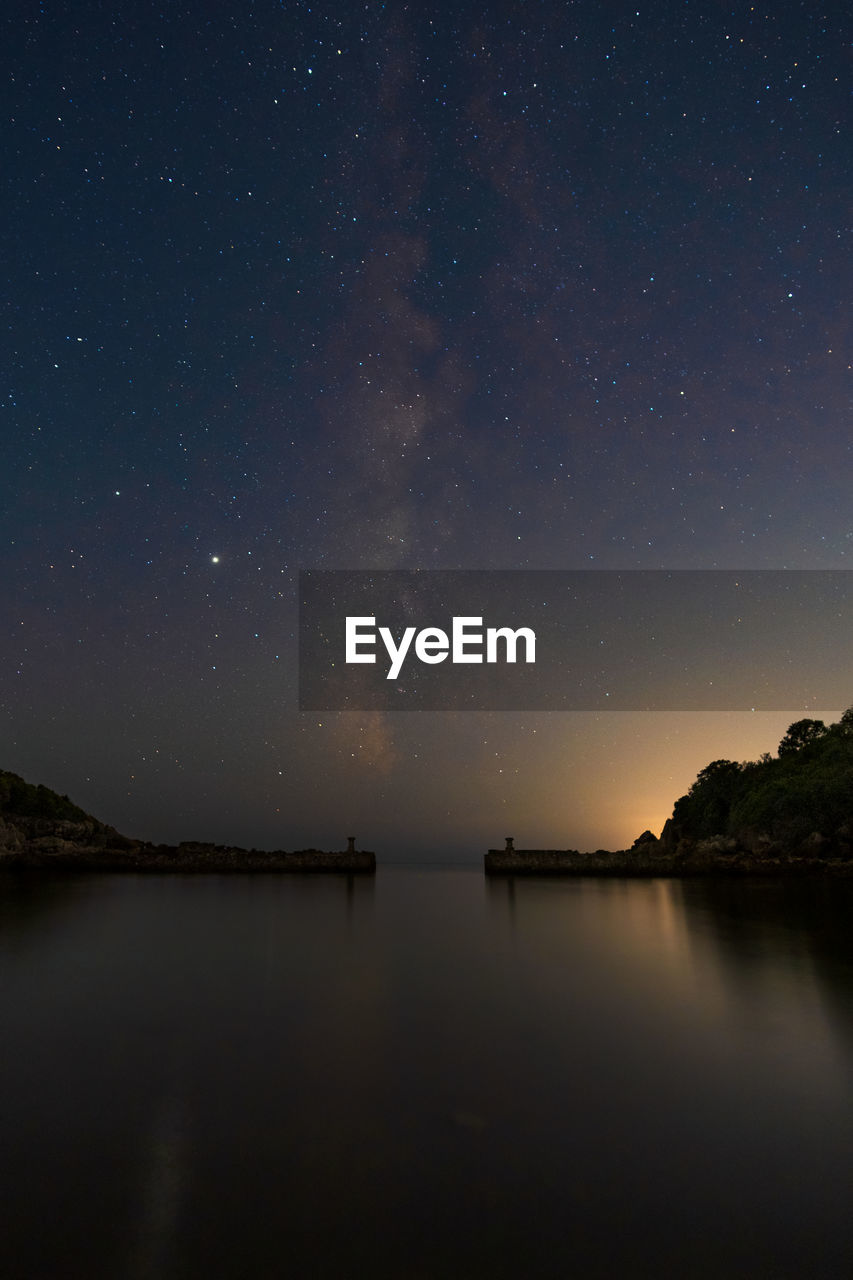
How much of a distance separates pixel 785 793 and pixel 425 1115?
68.4m

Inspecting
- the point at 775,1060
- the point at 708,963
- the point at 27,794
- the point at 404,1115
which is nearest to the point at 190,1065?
the point at 404,1115

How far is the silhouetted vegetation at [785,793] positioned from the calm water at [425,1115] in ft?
157

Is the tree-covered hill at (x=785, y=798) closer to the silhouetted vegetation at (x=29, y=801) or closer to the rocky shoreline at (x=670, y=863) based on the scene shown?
the rocky shoreline at (x=670, y=863)

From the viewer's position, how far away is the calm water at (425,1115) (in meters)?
4.54

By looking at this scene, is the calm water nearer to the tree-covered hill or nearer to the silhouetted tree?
the tree-covered hill

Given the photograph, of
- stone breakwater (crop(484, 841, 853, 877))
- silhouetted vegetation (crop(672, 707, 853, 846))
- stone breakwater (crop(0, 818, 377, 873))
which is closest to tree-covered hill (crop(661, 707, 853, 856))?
silhouetted vegetation (crop(672, 707, 853, 846))

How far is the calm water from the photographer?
454 centimetres

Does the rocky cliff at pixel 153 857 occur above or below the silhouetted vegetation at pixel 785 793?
below

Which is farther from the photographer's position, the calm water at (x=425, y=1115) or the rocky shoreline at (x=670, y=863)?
the rocky shoreline at (x=670, y=863)

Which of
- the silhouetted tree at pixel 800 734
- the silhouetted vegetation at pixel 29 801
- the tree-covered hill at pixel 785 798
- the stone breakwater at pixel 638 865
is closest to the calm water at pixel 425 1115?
the stone breakwater at pixel 638 865

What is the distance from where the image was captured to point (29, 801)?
9869 centimetres

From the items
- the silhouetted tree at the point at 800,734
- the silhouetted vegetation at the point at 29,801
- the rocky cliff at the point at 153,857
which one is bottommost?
the rocky cliff at the point at 153,857

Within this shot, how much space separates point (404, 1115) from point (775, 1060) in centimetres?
559

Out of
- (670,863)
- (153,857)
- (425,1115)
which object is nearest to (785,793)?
(670,863)
